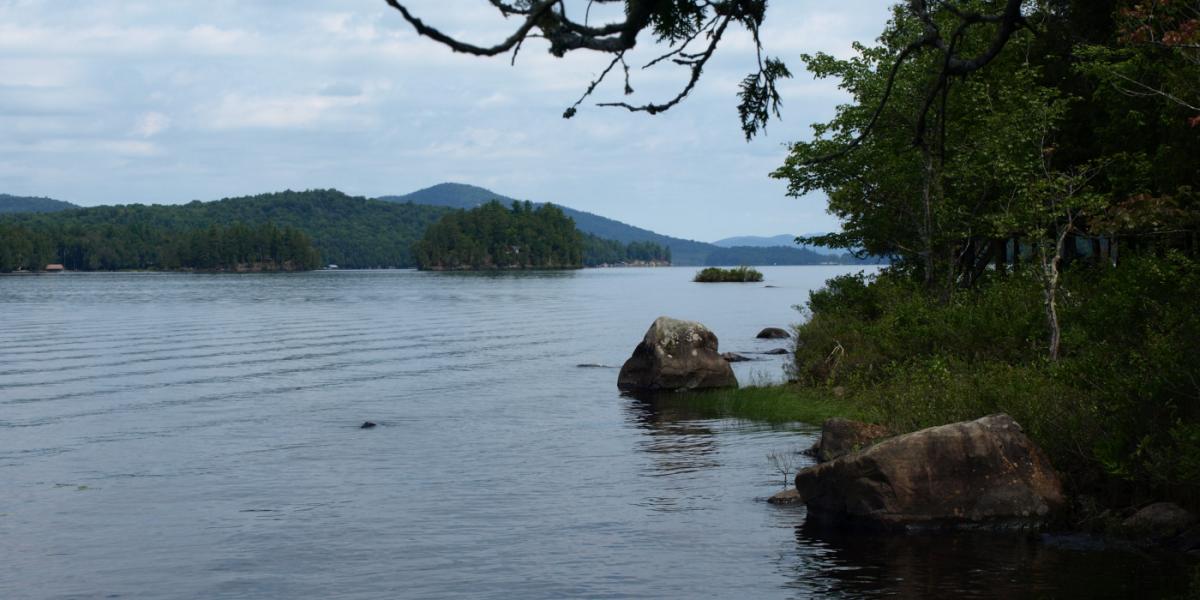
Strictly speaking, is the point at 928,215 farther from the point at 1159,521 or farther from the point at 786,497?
the point at 1159,521

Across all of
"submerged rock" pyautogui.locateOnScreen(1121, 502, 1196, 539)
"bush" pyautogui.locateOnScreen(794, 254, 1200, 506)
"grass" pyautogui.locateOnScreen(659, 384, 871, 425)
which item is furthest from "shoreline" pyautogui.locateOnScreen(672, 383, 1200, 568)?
"submerged rock" pyautogui.locateOnScreen(1121, 502, 1196, 539)

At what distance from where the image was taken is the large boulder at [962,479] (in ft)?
62.6

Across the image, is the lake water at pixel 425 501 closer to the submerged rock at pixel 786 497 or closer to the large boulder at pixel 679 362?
the submerged rock at pixel 786 497

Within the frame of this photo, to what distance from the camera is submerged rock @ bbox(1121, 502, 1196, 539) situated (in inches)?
698

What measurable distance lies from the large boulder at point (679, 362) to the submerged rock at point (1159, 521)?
23141 millimetres

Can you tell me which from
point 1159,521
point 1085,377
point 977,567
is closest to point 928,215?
point 1085,377

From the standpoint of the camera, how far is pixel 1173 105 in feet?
95.8

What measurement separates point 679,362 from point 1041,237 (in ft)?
51.4

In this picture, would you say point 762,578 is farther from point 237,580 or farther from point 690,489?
point 237,580

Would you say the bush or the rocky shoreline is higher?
the bush

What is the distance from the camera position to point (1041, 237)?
92.5 feet

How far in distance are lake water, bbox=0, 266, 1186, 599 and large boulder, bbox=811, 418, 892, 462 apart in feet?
4.94

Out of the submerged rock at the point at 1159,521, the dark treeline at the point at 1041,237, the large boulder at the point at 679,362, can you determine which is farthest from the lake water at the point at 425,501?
the dark treeline at the point at 1041,237

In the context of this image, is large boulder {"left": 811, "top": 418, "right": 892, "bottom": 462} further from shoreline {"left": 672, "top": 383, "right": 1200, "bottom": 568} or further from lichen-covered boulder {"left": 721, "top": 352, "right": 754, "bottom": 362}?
lichen-covered boulder {"left": 721, "top": 352, "right": 754, "bottom": 362}
